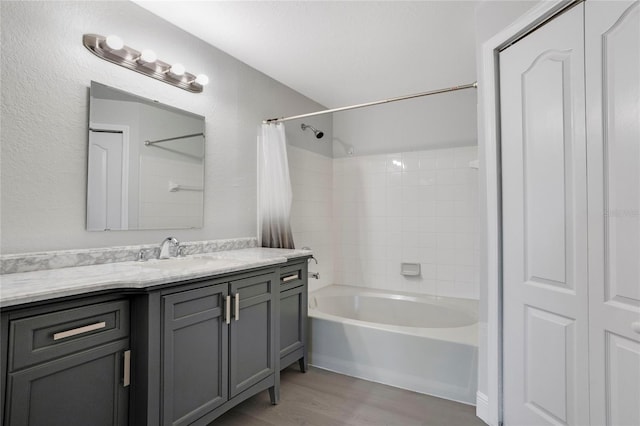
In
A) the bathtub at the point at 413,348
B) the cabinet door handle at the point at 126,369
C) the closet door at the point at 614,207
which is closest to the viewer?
the closet door at the point at 614,207

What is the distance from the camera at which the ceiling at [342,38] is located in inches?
81.0

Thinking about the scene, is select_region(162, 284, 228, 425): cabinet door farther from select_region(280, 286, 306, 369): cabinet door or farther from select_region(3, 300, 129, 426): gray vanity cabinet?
select_region(280, 286, 306, 369): cabinet door

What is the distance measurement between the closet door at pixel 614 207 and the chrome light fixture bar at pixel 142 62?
2.14 metres

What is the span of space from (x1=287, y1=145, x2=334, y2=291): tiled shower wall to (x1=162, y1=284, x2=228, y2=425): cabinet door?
164 cm

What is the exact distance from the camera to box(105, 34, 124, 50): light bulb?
5.88ft

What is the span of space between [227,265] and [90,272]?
23.8 inches

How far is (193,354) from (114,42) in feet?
5.38

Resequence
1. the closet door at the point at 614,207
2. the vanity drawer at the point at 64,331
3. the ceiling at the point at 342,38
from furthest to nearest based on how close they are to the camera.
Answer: the ceiling at the point at 342,38
the closet door at the point at 614,207
the vanity drawer at the point at 64,331

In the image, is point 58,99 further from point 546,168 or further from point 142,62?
point 546,168

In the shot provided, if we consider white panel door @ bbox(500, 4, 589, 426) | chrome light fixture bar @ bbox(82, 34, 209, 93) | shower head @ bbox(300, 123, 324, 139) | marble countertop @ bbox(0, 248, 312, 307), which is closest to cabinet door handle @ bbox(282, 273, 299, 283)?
marble countertop @ bbox(0, 248, 312, 307)

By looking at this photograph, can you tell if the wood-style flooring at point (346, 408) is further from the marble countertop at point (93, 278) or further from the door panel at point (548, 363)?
the marble countertop at point (93, 278)

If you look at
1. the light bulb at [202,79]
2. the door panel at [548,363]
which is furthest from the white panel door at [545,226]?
the light bulb at [202,79]

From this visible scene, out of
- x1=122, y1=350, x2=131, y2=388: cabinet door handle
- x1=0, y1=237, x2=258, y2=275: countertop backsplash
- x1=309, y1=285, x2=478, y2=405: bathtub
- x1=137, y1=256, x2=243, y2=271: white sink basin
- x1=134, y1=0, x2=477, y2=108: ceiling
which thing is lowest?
x1=309, y1=285, x2=478, y2=405: bathtub

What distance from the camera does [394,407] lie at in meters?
2.11
